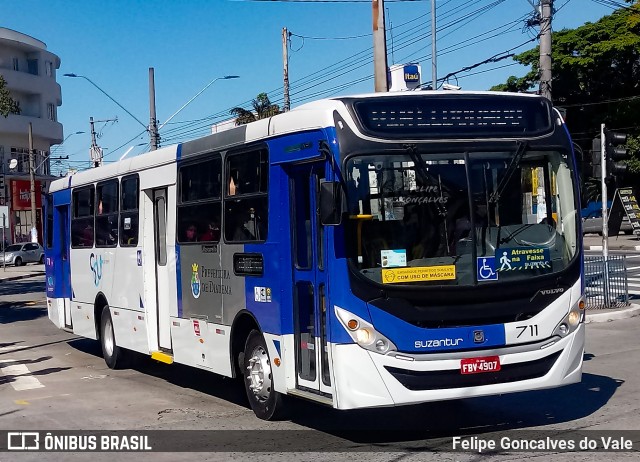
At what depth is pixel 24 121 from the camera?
2756 inches

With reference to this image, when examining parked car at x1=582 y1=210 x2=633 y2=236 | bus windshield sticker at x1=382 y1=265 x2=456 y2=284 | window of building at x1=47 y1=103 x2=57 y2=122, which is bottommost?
bus windshield sticker at x1=382 y1=265 x2=456 y2=284

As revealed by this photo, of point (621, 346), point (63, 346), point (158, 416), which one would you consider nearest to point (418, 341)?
point (158, 416)

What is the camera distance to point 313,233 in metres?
8.92

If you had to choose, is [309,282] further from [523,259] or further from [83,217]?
[83,217]

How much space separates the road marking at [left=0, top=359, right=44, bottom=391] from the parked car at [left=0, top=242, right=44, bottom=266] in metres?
44.4

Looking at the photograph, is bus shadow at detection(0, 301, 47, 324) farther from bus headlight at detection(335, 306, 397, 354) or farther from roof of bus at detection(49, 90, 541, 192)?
bus headlight at detection(335, 306, 397, 354)

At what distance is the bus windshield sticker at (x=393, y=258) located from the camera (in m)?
8.24

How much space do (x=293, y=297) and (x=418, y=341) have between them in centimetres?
156

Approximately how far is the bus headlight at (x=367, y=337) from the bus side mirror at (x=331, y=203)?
87cm

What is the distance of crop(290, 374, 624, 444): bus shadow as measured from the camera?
902 centimetres

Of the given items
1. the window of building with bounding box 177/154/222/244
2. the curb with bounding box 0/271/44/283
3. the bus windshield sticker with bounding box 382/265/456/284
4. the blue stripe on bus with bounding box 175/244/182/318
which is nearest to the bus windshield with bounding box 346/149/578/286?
the bus windshield sticker with bounding box 382/265/456/284

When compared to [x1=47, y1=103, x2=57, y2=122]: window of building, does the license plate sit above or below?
below

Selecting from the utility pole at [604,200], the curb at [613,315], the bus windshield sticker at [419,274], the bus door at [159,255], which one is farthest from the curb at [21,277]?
the bus windshield sticker at [419,274]

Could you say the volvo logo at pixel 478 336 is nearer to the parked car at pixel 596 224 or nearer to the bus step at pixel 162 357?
the bus step at pixel 162 357
